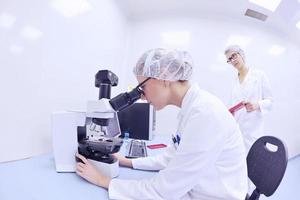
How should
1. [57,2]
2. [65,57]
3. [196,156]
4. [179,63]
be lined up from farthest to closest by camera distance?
[65,57], [57,2], [179,63], [196,156]

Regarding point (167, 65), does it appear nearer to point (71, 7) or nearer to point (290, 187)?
point (71, 7)

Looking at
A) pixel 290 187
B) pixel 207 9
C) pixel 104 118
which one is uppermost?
pixel 207 9

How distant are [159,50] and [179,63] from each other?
0.10m

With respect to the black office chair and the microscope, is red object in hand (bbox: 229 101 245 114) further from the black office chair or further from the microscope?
the microscope

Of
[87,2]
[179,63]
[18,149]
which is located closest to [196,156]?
[179,63]

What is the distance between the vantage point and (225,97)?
2.91 meters

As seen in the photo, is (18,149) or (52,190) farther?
(18,149)

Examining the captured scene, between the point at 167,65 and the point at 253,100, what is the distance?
154cm

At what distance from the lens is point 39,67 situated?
1260 mm

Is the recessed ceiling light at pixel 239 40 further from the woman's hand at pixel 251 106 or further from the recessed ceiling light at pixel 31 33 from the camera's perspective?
the recessed ceiling light at pixel 31 33

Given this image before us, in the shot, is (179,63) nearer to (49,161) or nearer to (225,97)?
(49,161)

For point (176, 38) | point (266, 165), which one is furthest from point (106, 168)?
point (176, 38)

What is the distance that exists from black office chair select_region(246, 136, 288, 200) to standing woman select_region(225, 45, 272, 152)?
99cm

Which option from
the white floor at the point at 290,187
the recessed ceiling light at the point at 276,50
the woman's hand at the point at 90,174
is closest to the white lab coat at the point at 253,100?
the white floor at the point at 290,187
